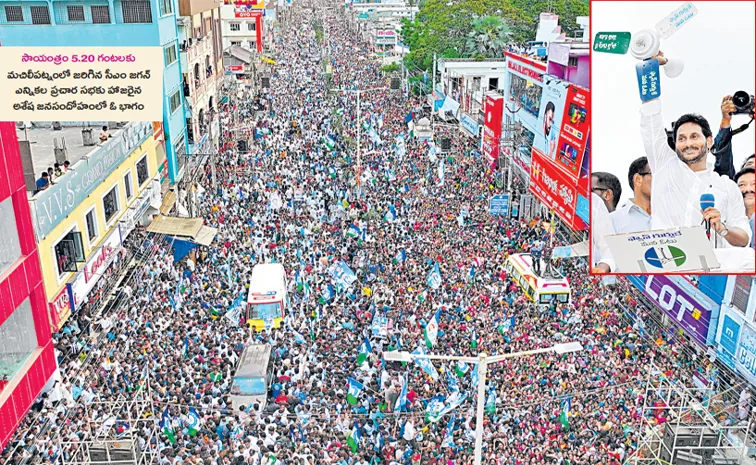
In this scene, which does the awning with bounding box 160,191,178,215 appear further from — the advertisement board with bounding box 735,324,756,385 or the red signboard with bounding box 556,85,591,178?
the advertisement board with bounding box 735,324,756,385

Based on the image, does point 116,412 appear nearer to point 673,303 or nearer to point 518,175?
point 673,303

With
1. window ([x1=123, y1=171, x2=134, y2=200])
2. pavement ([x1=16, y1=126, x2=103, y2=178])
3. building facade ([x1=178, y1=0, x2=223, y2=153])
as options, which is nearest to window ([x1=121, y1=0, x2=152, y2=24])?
building facade ([x1=178, y1=0, x2=223, y2=153])

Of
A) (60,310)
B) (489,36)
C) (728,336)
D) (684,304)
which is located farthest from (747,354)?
(489,36)

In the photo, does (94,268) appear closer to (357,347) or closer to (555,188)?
(357,347)

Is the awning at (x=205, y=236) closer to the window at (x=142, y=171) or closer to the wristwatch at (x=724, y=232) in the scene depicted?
the window at (x=142, y=171)

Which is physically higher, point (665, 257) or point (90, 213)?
point (665, 257)

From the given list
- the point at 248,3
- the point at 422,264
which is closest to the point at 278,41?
the point at 248,3
